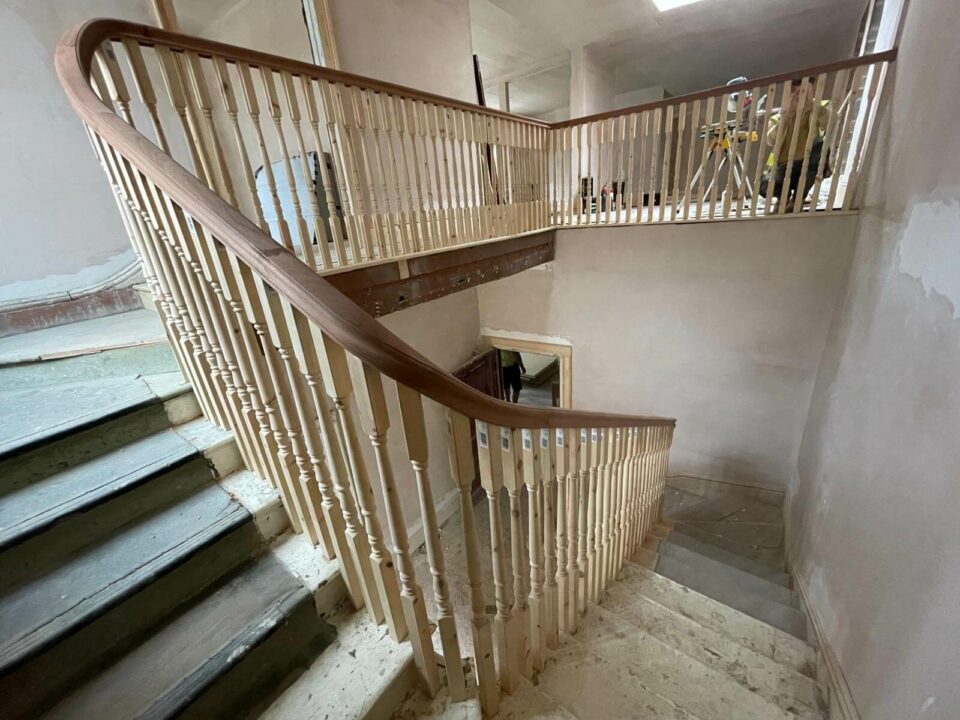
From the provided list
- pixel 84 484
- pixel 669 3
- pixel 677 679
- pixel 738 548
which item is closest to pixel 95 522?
pixel 84 484

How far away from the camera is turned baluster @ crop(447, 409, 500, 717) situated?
29.5 inches

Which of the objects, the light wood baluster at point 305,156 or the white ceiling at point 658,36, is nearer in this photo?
the light wood baluster at point 305,156

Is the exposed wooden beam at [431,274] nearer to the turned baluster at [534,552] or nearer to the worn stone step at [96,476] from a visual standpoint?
the worn stone step at [96,476]

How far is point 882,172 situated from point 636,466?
2.09 meters

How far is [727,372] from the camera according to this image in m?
3.27

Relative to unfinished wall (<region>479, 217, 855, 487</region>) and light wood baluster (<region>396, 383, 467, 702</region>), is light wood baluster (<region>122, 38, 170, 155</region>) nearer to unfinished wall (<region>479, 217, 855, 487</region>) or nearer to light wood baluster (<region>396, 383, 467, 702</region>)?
→ light wood baluster (<region>396, 383, 467, 702</region>)

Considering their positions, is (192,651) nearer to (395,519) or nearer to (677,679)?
(395,519)

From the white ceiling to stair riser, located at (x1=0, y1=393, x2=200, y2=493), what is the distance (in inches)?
193

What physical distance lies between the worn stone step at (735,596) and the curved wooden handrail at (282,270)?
1.94 metres

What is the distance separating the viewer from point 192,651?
2.85 feet

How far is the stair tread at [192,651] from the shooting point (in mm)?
784

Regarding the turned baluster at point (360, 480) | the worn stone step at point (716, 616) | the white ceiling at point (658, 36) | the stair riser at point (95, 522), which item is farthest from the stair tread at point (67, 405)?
the white ceiling at point (658, 36)

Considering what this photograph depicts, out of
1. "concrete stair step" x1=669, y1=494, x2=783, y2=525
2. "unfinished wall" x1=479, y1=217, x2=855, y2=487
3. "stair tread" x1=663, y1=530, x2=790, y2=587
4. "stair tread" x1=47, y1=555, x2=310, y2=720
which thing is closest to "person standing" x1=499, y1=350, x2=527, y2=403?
"unfinished wall" x1=479, y1=217, x2=855, y2=487

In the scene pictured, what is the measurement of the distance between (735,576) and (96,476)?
3214mm
